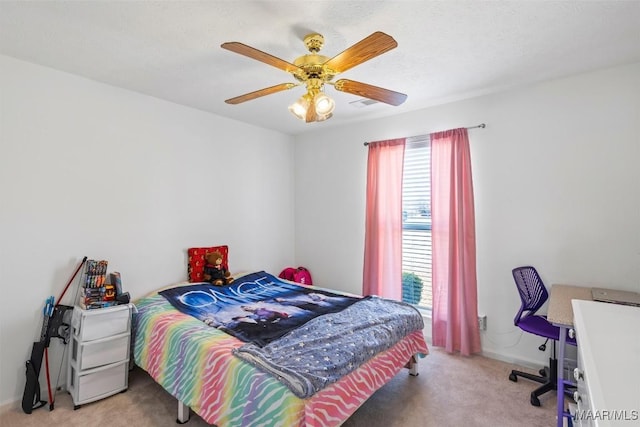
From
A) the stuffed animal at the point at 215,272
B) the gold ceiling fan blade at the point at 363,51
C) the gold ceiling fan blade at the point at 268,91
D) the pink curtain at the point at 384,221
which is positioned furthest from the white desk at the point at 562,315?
the stuffed animal at the point at 215,272

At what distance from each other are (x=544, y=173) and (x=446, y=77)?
3.95 ft

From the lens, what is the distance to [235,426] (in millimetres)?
1674

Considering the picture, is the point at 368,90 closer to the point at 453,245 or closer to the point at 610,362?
the point at 610,362

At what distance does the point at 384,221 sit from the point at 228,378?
7.80 ft

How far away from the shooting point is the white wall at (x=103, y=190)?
2273mm

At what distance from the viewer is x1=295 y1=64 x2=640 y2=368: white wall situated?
7.80 ft

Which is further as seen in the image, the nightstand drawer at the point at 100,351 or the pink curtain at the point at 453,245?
the pink curtain at the point at 453,245

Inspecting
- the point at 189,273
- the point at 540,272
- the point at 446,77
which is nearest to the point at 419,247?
the point at 540,272

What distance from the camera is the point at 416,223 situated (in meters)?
3.45

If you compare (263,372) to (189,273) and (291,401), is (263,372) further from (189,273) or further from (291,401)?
(189,273)

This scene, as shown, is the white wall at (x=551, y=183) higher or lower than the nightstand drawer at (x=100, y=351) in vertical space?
higher

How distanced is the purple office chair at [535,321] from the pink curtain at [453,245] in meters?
0.43

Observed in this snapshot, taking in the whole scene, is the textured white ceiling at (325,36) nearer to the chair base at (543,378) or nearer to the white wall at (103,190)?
the white wall at (103,190)

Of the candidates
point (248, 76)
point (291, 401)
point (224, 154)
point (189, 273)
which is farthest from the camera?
point (224, 154)
